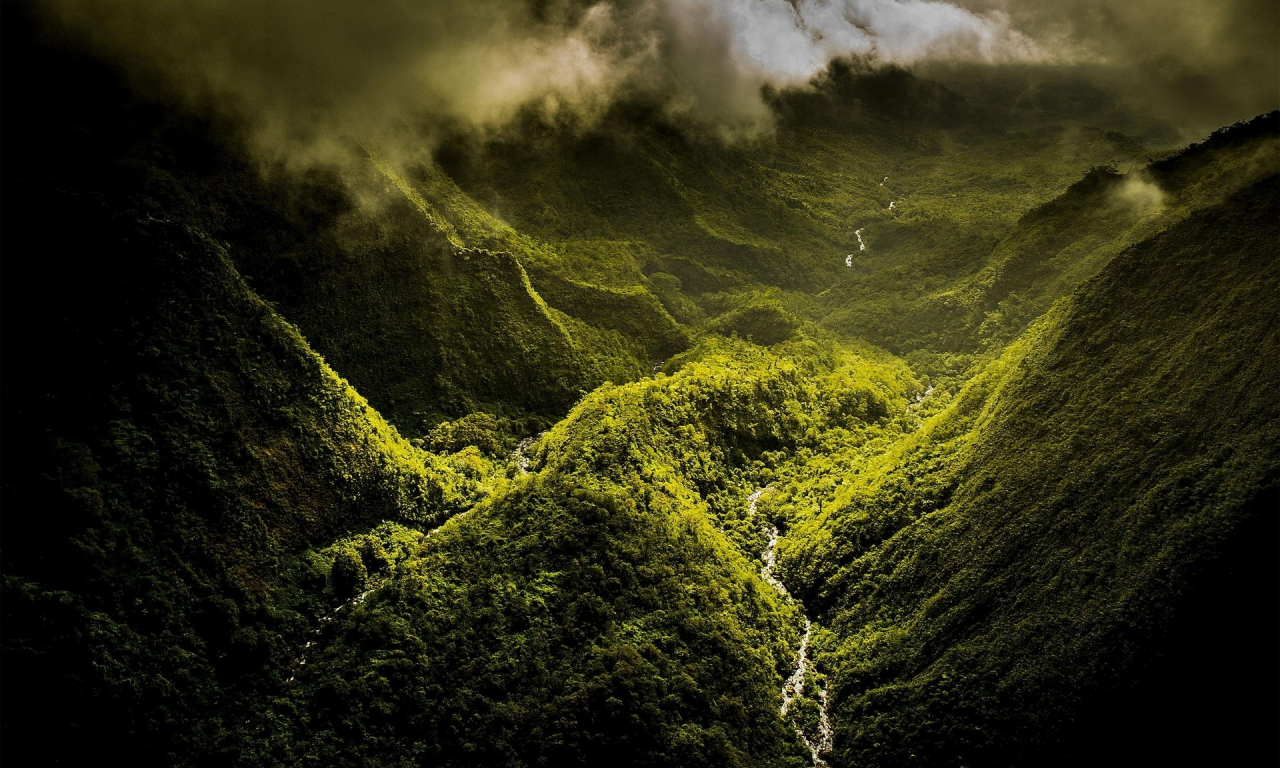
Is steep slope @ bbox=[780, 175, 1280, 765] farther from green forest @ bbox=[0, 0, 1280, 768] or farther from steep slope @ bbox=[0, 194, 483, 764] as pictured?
steep slope @ bbox=[0, 194, 483, 764]

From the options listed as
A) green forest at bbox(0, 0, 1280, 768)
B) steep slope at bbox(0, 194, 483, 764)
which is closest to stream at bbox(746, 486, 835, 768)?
green forest at bbox(0, 0, 1280, 768)

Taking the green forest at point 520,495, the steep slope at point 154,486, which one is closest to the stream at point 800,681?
the green forest at point 520,495

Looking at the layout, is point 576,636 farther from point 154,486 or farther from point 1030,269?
point 1030,269

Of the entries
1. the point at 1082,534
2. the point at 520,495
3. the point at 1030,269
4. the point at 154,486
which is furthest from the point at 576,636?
the point at 1030,269

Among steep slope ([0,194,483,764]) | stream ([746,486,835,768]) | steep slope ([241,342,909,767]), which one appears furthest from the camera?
stream ([746,486,835,768])

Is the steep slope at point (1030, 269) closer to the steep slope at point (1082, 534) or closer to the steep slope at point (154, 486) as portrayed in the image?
the steep slope at point (1082, 534)

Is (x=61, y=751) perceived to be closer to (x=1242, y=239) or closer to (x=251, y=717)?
(x=251, y=717)

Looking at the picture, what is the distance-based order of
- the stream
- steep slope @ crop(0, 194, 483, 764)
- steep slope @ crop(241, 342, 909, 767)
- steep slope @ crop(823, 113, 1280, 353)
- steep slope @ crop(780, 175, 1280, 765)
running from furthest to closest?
steep slope @ crop(823, 113, 1280, 353), the stream, steep slope @ crop(241, 342, 909, 767), steep slope @ crop(0, 194, 483, 764), steep slope @ crop(780, 175, 1280, 765)
